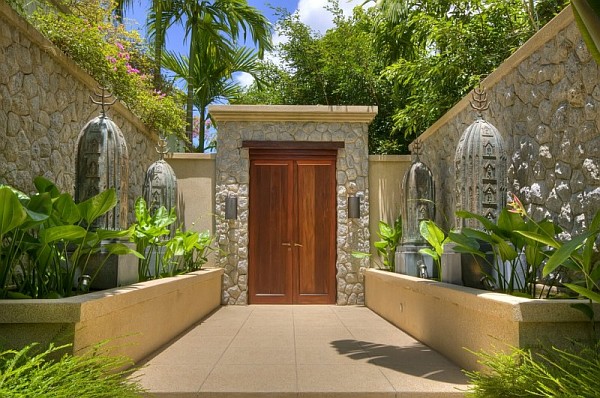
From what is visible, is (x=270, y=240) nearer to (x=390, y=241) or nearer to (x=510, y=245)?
(x=390, y=241)

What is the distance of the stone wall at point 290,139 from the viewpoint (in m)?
7.80

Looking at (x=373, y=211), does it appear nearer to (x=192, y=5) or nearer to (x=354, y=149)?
(x=354, y=149)

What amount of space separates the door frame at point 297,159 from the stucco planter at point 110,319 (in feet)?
8.29

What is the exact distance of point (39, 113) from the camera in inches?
178

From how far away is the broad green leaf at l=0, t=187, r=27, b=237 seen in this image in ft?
8.70

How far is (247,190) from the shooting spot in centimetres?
782

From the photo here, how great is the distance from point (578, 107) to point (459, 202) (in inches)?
A: 53.9

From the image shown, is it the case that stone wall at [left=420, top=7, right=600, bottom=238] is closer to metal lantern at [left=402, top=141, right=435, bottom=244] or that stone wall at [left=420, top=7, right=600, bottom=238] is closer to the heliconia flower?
the heliconia flower

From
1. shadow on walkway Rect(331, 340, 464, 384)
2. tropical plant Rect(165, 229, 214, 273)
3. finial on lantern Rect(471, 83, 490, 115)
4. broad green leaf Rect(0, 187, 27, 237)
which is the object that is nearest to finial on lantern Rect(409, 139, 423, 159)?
finial on lantern Rect(471, 83, 490, 115)

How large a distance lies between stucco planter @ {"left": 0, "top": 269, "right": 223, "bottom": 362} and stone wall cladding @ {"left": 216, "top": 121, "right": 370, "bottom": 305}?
89.7 inches

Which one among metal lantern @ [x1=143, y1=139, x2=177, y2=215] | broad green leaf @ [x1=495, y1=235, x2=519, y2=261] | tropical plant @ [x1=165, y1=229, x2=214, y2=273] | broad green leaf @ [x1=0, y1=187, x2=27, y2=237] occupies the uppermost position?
metal lantern @ [x1=143, y1=139, x2=177, y2=215]

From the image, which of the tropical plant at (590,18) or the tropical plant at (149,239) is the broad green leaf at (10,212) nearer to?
the tropical plant at (149,239)

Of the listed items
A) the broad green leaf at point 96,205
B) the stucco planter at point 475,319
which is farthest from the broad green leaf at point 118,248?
the stucco planter at point 475,319

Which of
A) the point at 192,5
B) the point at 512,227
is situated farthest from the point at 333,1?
the point at 512,227
